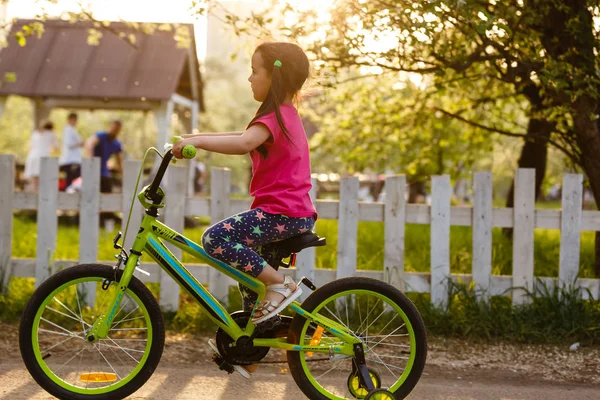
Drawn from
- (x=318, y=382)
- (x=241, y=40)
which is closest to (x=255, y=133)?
(x=318, y=382)

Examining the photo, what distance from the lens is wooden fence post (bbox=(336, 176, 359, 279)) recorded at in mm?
5676

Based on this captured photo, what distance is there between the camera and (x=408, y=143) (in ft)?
27.8

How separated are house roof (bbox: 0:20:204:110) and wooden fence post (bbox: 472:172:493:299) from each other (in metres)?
9.38

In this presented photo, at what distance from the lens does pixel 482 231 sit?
5621 millimetres

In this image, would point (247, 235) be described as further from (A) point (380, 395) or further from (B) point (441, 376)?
(B) point (441, 376)

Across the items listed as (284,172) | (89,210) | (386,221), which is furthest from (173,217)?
(284,172)

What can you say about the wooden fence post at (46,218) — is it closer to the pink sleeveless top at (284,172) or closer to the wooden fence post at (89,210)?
the wooden fence post at (89,210)

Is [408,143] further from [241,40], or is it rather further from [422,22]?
[422,22]

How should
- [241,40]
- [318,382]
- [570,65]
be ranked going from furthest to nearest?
[241,40], [570,65], [318,382]

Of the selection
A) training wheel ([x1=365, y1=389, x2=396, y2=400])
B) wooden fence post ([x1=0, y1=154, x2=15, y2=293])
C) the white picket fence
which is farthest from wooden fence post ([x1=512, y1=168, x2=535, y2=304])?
wooden fence post ([x1=0, y1=154, x2=15, y2=293])

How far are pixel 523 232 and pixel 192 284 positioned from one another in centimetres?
296

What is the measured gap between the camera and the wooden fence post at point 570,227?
5531mm

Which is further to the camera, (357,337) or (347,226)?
(347,226)

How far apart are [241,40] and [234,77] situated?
56780 millimetres
